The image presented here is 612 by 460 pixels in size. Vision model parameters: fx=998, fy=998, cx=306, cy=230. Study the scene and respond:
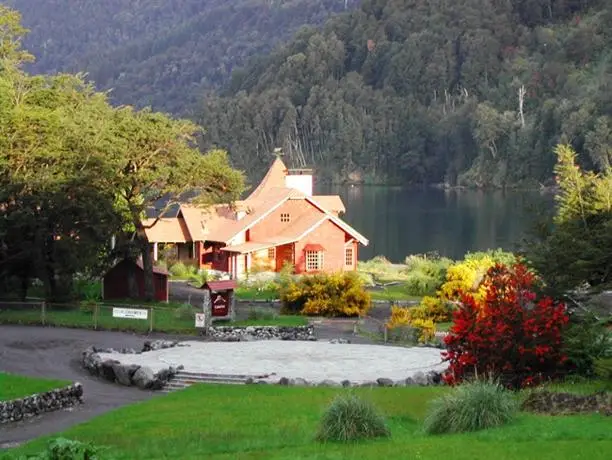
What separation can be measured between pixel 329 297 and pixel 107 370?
16.3 metres

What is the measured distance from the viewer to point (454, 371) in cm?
2223

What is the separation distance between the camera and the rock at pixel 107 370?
28.2 meters

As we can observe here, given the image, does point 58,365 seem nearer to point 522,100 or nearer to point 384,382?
point 384,382

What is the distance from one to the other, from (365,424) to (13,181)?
27.6 m

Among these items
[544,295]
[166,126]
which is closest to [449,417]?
[544,295]

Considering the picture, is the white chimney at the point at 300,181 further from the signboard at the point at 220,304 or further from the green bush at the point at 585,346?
the green bush at the point at 585,346

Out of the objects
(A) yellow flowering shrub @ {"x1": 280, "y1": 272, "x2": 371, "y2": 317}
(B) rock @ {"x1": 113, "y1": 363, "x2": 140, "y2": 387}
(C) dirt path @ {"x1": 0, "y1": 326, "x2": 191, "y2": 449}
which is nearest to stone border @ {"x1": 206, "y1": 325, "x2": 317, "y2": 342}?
(C) dirt path @ {"x1": 0, "y1": 326, "x2": 191, "y2": 449}

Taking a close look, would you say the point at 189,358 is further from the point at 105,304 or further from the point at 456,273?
the point at 456,273

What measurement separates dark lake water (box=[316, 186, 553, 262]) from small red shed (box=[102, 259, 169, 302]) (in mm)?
19169

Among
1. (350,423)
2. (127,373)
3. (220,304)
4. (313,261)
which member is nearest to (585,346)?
(350,423)

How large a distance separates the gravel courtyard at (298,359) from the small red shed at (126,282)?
12.4m

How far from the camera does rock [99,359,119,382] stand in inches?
1109

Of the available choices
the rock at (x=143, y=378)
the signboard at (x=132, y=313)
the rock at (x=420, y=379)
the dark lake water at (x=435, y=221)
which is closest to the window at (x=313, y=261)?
the dark lake water at (x=435, y=221)

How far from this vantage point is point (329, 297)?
43156mm
